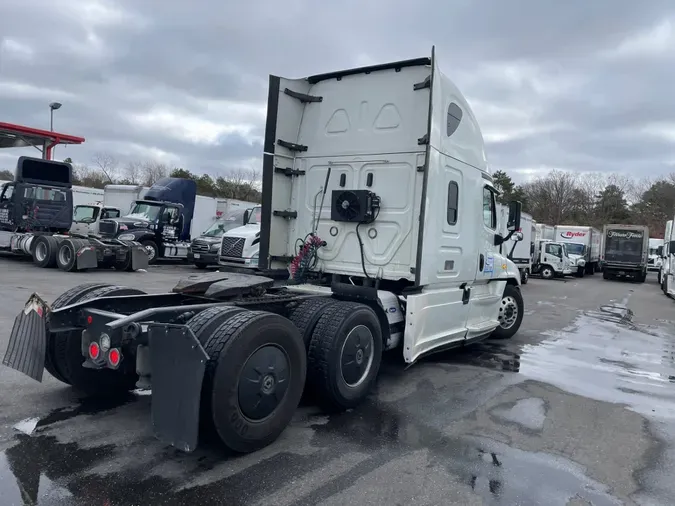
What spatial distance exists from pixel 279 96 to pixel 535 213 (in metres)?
67.1

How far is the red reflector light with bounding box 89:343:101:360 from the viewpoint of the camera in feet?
13.1

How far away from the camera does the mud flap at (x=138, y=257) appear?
17219mm

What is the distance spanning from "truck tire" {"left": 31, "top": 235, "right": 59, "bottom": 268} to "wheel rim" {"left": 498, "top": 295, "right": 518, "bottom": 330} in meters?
14.2

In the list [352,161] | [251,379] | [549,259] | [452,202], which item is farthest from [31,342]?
[549,259]

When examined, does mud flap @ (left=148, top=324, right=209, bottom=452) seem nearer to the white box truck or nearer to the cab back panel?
the white box truck

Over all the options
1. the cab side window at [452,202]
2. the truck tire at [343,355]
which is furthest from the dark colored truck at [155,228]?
the truck tire at [343,355]

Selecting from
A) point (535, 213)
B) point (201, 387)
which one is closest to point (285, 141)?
point (201, 387)

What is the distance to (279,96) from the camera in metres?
6.68

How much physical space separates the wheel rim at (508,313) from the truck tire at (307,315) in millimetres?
4734

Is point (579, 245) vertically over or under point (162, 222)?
over

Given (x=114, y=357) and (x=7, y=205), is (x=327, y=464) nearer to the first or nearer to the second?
(x=114, y=357)

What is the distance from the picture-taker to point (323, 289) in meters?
6.34

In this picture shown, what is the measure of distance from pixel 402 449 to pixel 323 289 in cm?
252

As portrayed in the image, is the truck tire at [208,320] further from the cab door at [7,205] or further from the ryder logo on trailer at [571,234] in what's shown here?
the ryder logo on trailer at [571,234]
